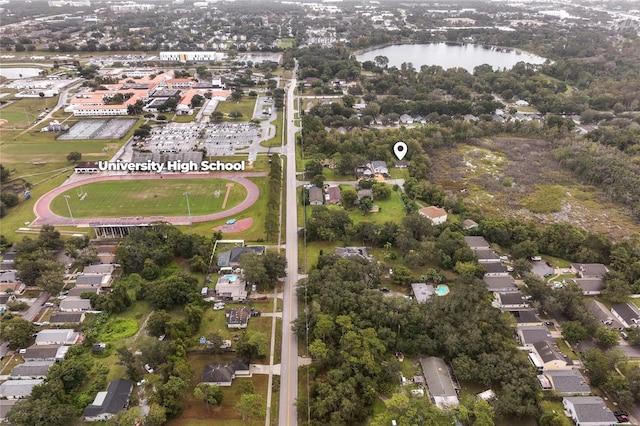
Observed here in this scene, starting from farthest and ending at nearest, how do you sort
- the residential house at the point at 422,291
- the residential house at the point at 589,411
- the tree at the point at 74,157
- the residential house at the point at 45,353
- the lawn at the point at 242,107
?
the lawn at the point at 242,107, the tree at the point at 74,157, the residential house at the point at 422,291, the residential house at the point at 45,353, the residential house at the point at 589,411

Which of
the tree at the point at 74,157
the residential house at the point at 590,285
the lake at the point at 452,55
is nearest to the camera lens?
the residential house at the point at 590,285

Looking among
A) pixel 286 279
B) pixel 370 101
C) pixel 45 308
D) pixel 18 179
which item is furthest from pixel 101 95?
pixel 286 279

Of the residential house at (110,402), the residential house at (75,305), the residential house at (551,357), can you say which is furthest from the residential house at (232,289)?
the residential house at (551,357)

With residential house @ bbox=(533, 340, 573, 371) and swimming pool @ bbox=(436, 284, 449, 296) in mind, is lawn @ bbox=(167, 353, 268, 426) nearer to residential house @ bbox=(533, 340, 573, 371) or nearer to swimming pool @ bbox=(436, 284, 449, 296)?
swimming pool @ bbox=(436, 284, 449, 296)

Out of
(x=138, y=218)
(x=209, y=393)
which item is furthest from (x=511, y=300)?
(x=138, y=218)

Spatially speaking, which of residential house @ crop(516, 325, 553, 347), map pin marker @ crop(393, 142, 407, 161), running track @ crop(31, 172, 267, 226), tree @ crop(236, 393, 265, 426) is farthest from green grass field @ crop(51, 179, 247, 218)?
residential house @ crop(516, 325, 553, 347)

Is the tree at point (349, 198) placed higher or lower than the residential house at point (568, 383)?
higher

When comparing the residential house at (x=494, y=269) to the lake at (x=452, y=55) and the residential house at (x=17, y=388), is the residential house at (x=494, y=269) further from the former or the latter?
the lake at (x=452, y=55)

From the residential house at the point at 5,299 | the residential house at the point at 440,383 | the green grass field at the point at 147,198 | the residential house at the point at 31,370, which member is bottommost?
the residential house at the point at 440,383
